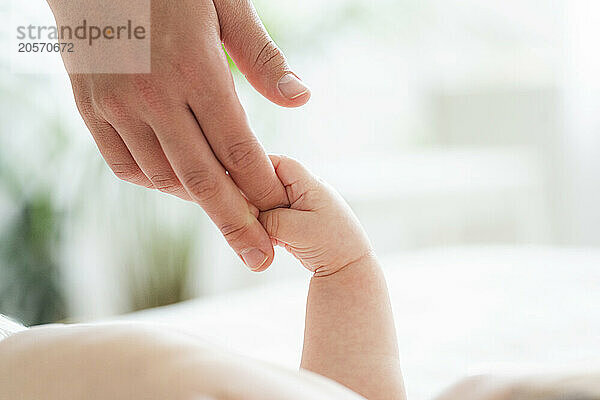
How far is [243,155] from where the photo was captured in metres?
0.69

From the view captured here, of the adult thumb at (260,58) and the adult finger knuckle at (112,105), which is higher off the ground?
the adult thumb at (260,58)

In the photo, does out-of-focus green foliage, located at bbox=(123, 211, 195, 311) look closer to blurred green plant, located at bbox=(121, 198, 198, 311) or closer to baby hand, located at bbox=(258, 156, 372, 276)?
blurred green plant, located at bbox=(121, 198, 198, 311)

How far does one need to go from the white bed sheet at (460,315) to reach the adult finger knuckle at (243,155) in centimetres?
25

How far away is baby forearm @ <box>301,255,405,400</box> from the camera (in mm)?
716

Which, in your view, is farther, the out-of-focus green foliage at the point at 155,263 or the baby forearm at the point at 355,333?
the out-of-focus green foliage at the point at 155,263

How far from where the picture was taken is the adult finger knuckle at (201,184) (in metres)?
0.68

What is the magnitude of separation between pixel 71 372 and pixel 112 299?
1.73 metres

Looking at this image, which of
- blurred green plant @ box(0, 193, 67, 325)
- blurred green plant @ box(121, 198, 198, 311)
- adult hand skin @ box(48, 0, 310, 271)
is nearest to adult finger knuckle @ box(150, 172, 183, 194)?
adult hand skin @ box(48, 0, 310, 271)

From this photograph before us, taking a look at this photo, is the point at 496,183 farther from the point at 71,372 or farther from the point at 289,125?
the point at 71,372

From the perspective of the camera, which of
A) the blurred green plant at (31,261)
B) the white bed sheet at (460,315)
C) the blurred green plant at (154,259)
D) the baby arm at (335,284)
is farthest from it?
the blurred green plant at (154,259)

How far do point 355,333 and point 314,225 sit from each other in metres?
0.12

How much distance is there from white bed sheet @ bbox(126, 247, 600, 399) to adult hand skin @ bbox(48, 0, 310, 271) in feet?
0.72

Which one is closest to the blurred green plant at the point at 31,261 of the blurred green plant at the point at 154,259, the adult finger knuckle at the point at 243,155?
the blurred green plant at the point at 154,259

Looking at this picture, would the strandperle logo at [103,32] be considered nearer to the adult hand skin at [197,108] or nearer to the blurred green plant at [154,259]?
the adult hand skin at [197,108]
